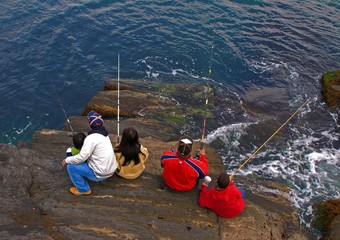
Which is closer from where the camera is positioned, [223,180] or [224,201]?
[223,180]

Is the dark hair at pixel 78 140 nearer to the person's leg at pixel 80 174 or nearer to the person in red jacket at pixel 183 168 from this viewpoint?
the person's leg at pixel 80 174

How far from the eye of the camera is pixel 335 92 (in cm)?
1476

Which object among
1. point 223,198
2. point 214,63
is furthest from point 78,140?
point 214,63

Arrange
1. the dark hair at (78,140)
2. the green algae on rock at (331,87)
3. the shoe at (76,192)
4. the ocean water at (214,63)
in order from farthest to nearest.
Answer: the green algae on rock at (331,87)
the ocean water at (214,63)
the shoe at (76,192)
the dark hair at (78,140)

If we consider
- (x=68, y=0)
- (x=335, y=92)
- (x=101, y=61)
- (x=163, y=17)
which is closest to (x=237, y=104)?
(x=335, y=92)

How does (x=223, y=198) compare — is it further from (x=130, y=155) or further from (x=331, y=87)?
(x=331, y=87)

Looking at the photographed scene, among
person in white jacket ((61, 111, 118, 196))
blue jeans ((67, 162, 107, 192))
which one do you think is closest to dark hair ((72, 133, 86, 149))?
person in white jacket ((61, 111, 118, 196))

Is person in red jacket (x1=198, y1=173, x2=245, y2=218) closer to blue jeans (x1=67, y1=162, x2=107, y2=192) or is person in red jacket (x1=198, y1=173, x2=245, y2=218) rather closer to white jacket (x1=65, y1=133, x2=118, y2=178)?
white jacket (x1=65, y1=133, x2=118, y2=178)

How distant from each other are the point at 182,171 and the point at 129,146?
129 centimetres

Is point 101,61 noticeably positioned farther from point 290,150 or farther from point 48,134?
point 290,150

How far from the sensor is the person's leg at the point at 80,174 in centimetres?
653

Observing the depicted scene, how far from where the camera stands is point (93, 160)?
641 cm

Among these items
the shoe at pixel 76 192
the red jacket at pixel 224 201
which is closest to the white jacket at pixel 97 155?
the shoe at pixel 76 192

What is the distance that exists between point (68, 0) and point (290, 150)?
17.8 metres
